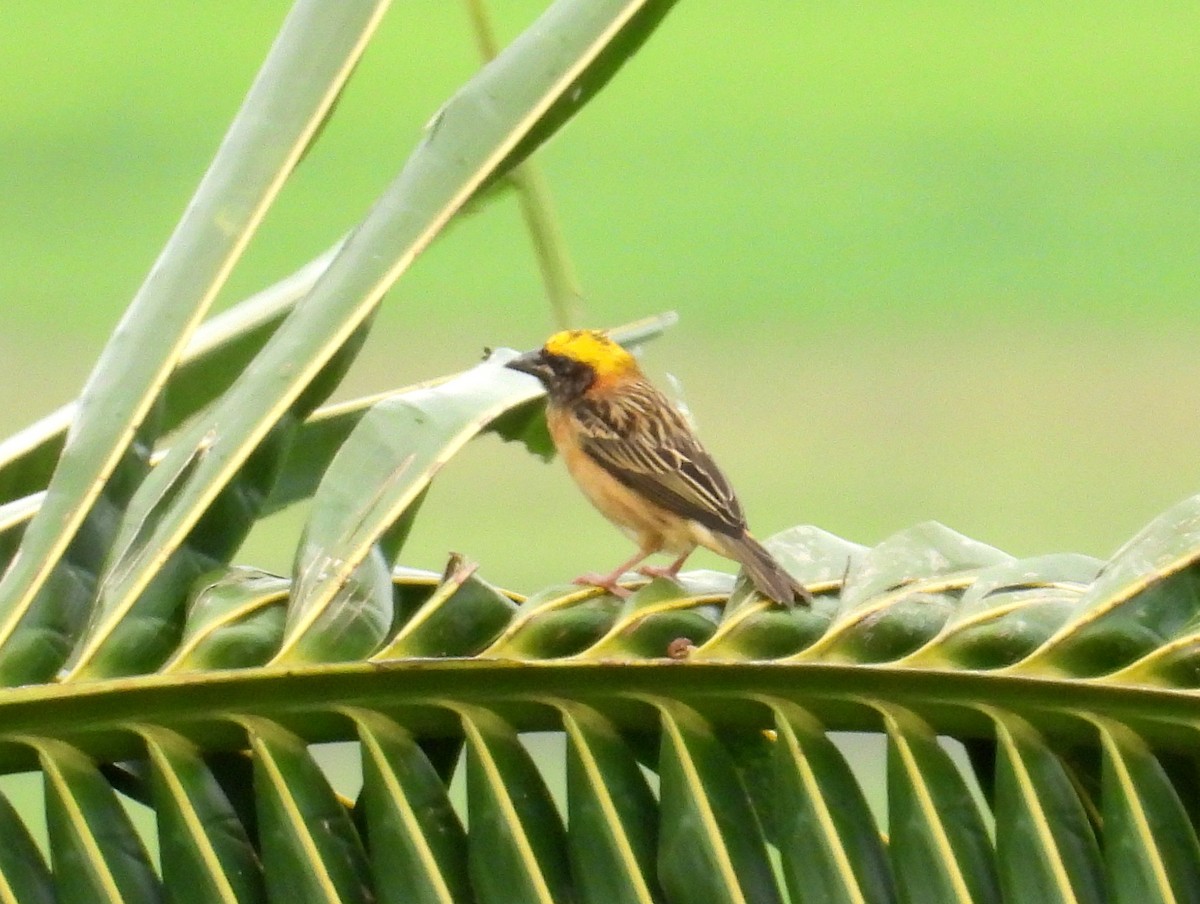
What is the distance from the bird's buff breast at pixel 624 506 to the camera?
9.75ft

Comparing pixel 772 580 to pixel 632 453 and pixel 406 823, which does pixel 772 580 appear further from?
pixel 632 453

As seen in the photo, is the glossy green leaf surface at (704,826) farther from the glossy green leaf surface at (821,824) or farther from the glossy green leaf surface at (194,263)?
the glossy green leaf surface at (194,263)

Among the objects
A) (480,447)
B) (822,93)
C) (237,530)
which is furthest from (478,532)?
(237,530)

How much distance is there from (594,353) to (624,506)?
332mm

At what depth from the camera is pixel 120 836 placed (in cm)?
137

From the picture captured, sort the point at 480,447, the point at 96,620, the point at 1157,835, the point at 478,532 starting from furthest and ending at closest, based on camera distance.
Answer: the point at 480,447, the point at 478,532, the point at 96,620, the point at 1157,835

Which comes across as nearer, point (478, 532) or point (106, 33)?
point (478, 532)

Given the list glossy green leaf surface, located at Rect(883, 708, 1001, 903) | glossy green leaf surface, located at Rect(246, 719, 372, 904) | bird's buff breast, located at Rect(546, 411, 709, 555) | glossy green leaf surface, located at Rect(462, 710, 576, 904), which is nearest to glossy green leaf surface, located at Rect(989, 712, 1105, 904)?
glossy green leaf surface, located at Rect(883, 708, 1001, 903)

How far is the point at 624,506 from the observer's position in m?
3.07

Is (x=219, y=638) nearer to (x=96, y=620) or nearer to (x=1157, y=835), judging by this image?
(x=96, y=620)

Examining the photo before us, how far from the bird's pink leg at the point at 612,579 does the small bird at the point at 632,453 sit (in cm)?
2

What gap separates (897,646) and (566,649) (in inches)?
9.8

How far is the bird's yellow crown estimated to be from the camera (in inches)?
126

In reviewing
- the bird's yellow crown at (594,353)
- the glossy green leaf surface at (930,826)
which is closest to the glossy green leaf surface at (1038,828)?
the glossy green leaf surface at (930,826)
